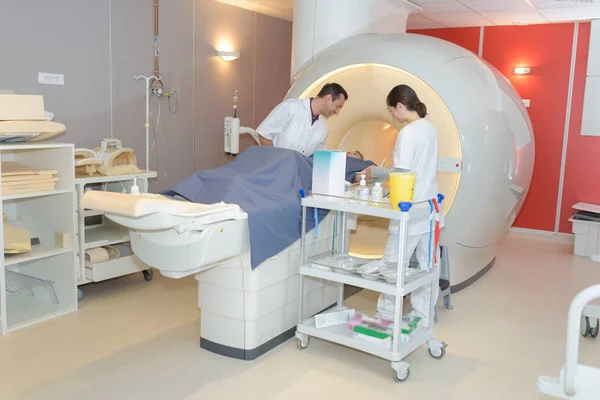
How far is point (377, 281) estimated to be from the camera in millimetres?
2896

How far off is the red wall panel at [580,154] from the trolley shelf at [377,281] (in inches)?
150

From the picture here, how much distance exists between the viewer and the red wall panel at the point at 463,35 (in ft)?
21.9

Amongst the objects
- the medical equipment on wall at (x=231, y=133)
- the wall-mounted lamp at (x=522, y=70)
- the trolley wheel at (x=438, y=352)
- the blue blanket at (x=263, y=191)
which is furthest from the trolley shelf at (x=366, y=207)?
the wall-mounted lamp at (x=522, y=70)

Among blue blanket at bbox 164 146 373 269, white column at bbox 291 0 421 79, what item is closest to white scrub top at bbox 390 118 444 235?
blue blanket at bbox 164 146 373 269

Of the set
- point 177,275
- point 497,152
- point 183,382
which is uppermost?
point 497,152

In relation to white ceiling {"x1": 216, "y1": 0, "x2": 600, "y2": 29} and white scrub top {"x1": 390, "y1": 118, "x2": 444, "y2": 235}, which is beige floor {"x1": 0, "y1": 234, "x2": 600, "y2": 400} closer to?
white scrub top {"x1": 390, "y1": 118, "x2": 444, "y2": 235}

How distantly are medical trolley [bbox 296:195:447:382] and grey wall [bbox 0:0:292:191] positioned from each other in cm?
221

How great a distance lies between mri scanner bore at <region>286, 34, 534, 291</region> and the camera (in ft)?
13.1

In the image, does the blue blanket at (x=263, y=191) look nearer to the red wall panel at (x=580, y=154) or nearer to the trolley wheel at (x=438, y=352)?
the trolley wheel at (x=438, y=352)

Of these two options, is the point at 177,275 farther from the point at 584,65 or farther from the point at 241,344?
the point at 584,65

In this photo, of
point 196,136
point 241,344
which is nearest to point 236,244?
point 241,344

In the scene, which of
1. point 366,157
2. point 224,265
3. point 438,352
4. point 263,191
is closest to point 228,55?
point 366,157

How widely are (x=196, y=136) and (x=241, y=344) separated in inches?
115

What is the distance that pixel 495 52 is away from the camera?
6.58 m
